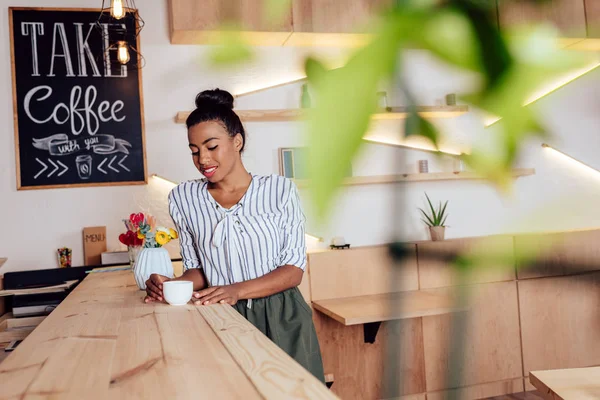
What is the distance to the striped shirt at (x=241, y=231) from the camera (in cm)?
181

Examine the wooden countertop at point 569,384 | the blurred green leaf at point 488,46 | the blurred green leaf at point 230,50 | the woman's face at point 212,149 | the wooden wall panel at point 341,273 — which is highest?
the woman's face at point 212,149

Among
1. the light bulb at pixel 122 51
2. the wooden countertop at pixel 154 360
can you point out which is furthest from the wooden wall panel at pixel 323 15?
the light bulb at pixel 122 51

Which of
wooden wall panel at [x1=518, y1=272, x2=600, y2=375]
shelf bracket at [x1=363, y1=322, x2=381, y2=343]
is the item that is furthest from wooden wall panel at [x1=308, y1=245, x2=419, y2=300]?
wooden wall panel at [x1=518, y1=272, x2=600, y2=375]

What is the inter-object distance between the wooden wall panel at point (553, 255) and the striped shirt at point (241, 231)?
1.54 meters

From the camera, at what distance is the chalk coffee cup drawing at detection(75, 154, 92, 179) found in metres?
3.45

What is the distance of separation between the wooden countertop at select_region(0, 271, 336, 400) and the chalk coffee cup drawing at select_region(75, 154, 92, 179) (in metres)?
2.17

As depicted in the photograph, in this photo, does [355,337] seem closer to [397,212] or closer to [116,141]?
[116,141]

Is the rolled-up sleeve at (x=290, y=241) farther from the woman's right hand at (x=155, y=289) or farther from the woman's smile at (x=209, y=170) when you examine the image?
the woman's right hand at (x=155, y=289)

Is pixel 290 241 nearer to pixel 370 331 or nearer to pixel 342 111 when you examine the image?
pixel 370 331

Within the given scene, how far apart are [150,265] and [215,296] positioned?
14.5 inches

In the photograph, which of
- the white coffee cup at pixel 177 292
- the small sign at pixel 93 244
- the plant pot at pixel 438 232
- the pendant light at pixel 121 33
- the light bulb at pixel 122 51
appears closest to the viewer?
the white coffee cup at pixel 177 292

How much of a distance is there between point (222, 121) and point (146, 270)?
20.3 inches

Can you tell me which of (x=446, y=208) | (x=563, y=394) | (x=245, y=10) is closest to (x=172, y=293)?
(x=563, y=394)

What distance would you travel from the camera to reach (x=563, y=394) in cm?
173
